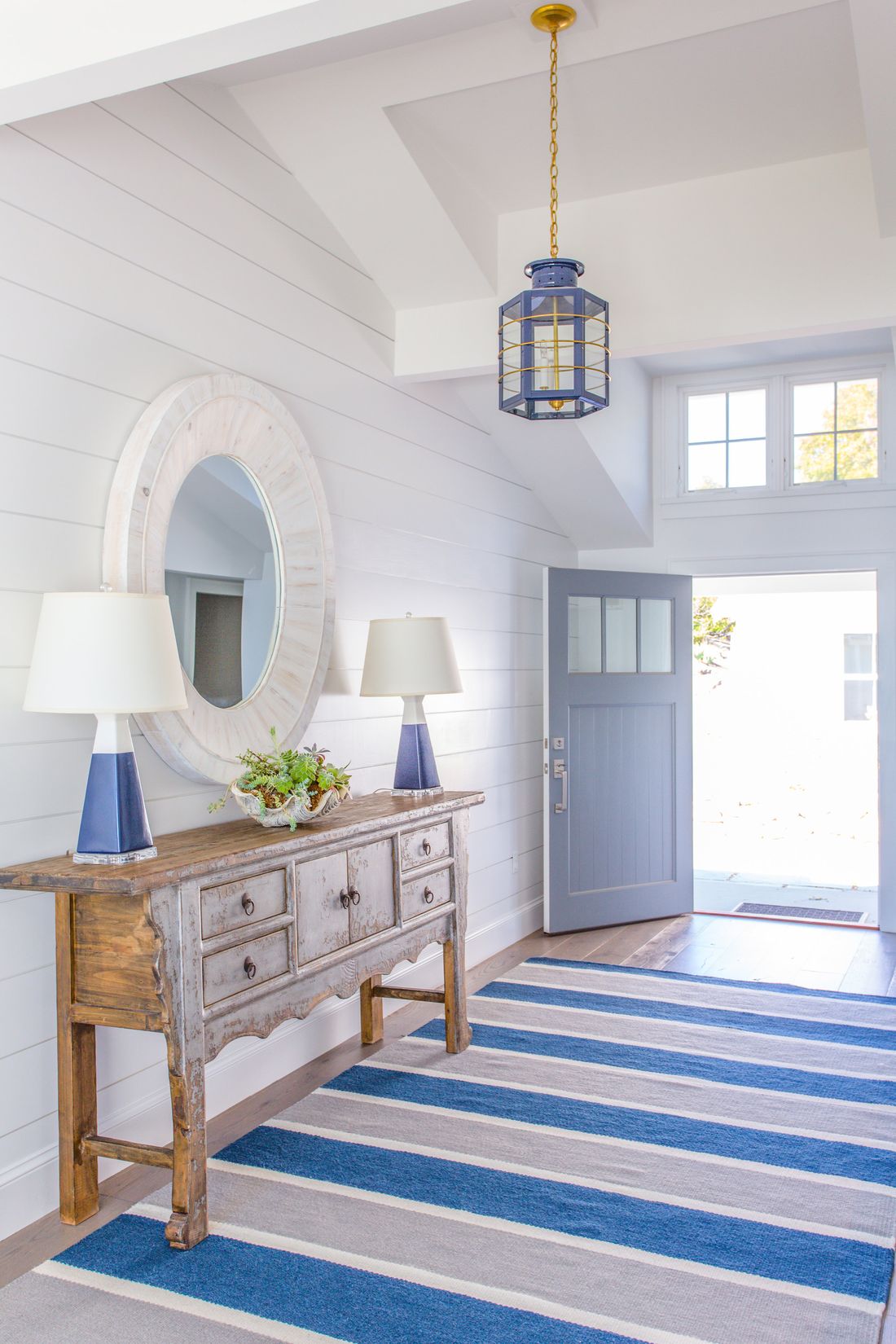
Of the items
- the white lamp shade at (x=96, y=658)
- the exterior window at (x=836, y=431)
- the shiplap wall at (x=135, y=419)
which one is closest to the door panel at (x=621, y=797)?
the shiplap wall at (x=135, y=419)

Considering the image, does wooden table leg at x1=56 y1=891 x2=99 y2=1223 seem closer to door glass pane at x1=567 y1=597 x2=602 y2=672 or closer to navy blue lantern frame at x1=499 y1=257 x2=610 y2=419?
navy blue lantern frame at x1=499 y1=257 x2=610 y2=419

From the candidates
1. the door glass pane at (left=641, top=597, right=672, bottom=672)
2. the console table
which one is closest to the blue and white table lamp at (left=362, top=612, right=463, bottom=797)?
the console table

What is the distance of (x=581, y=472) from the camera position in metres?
5.23

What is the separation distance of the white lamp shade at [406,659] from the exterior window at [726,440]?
2861mm

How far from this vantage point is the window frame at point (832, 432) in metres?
5.55

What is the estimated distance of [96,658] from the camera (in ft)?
7.52

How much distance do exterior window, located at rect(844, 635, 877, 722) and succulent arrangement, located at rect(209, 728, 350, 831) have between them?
7.73 metres

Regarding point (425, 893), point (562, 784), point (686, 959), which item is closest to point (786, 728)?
point (562, 784)

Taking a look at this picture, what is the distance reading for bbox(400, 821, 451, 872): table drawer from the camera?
3.37 m

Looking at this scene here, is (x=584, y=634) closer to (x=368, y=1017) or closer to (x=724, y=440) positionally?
(x=724, y=440)

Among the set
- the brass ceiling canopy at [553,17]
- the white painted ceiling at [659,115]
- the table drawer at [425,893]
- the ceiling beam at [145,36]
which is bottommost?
the table drawer at [425,893]

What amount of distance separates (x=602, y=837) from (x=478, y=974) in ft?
3.89

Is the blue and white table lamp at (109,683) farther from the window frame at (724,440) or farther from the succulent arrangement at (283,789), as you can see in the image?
the window frame at (724,440)

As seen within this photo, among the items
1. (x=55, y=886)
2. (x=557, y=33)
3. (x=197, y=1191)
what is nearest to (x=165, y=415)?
(x=55, y=886)
